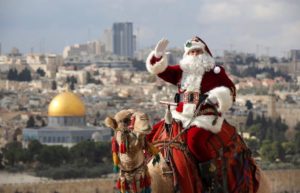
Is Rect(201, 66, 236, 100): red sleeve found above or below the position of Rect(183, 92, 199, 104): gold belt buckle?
above

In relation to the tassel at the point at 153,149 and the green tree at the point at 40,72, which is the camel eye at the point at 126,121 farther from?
the green tree at the point at 40,72

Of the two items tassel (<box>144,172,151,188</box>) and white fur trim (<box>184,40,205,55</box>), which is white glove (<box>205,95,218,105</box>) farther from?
tassel (<box>144,172,151,188</box>)

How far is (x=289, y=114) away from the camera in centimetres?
5909

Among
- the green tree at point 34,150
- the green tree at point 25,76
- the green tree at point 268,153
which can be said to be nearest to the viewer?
the green tree at point 268,153

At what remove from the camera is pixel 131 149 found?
545 cm

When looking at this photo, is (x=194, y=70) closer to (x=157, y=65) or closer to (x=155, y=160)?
(x=157, y=65)

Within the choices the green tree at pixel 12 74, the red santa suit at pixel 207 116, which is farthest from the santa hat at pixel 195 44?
the green tree at pixel 12 74

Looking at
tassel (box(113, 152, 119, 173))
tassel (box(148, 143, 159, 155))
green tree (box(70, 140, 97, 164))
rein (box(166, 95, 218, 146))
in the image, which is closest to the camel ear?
tassel (box(113, 152, 119, 173))

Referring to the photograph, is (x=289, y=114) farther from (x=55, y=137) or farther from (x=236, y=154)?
(x=236, y=154)

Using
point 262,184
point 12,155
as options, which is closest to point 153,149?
point 262,184

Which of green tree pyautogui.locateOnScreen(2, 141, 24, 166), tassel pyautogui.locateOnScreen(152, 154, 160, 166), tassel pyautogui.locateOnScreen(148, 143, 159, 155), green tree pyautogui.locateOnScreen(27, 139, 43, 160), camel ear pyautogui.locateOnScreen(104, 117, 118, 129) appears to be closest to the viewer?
camel ear pyautogui.locateOnScreen(104, 117, 118, 129)

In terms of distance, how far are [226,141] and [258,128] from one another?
41.1m

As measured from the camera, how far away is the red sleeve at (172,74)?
244 inches

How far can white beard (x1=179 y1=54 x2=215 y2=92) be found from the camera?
6203 mm
